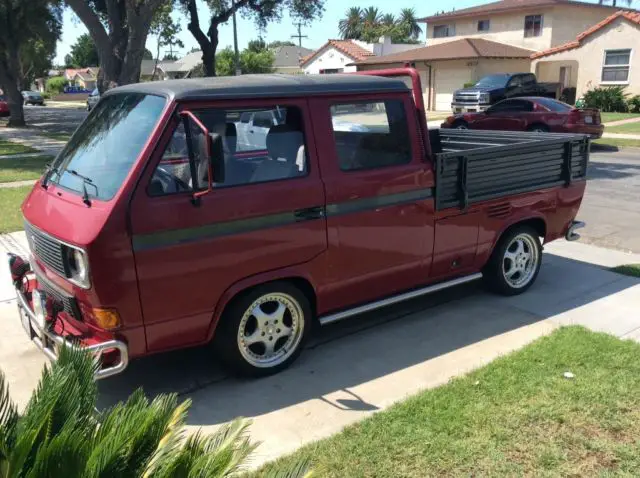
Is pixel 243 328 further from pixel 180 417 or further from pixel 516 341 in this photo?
pixel 516 341

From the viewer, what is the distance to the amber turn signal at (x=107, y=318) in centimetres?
376

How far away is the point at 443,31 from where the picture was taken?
137ft

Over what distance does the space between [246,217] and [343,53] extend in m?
44.8

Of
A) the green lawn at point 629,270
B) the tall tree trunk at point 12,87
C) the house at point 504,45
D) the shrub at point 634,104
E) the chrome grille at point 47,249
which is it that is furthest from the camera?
the house at point 504,45

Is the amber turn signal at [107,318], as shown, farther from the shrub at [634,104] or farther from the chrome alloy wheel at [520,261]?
the shrub at [634,104]

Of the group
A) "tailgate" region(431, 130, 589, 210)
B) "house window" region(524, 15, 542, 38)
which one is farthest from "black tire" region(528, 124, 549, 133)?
"house window" region(524, 15, 542, 38)

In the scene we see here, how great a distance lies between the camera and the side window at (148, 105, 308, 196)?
12.9ft

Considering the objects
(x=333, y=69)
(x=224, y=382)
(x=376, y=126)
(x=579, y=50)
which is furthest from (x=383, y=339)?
(x=333, y=69)

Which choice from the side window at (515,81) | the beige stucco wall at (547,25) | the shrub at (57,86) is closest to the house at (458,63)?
the beige stucco wall at (547,25)

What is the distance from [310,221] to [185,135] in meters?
1.10

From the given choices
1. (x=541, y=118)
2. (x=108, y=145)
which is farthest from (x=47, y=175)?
(x=541, y=118)

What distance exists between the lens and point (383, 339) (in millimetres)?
5203

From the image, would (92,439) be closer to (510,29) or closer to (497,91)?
(497,91)

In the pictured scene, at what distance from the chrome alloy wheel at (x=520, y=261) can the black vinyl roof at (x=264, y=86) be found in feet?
6.85
